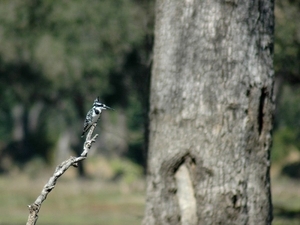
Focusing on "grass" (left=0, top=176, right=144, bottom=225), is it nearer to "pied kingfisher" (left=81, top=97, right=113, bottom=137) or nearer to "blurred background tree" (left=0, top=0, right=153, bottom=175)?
"blurred background tree" (left=0, top=0, right=153, bottom=175)

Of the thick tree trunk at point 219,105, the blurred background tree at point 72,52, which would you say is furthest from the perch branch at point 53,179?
the blurred background tree at point 72,52

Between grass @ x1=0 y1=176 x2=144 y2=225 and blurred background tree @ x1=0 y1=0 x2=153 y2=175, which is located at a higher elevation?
blurred background tree @ x1=0 y1=0 x2=153 y2=175

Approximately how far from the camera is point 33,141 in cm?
6412

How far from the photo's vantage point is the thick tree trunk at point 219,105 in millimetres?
7832

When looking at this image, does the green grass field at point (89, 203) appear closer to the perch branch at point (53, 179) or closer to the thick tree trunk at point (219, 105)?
the thick tree trunk at point (219, 105)

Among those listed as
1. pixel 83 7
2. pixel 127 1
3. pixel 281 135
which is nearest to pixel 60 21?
pixel 83 7

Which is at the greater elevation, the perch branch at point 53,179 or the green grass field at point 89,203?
the green grass field at point 89,203

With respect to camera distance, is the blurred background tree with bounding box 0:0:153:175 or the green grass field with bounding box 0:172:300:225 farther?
the blurred background tree with bounding box 0:0:153:175

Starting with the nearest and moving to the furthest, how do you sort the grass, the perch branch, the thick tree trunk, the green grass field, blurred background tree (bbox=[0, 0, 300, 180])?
the perch branch < the thick tree trunk < the green grass field < the grass < blurred background tree (bbox=[0, 0, 300, 180])

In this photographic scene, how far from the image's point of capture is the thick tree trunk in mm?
7832

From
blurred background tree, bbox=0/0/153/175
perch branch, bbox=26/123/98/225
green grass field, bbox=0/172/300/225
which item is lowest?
perch branch, bbox=26/123/98/225

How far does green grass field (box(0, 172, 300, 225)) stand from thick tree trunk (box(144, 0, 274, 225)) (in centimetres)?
1055

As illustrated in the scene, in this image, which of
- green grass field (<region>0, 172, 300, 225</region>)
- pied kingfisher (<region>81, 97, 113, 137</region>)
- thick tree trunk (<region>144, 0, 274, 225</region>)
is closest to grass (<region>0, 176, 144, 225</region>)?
green grass field (<region>0, 172, 300, 225</region>)

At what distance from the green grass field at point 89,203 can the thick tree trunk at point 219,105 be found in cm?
1055
